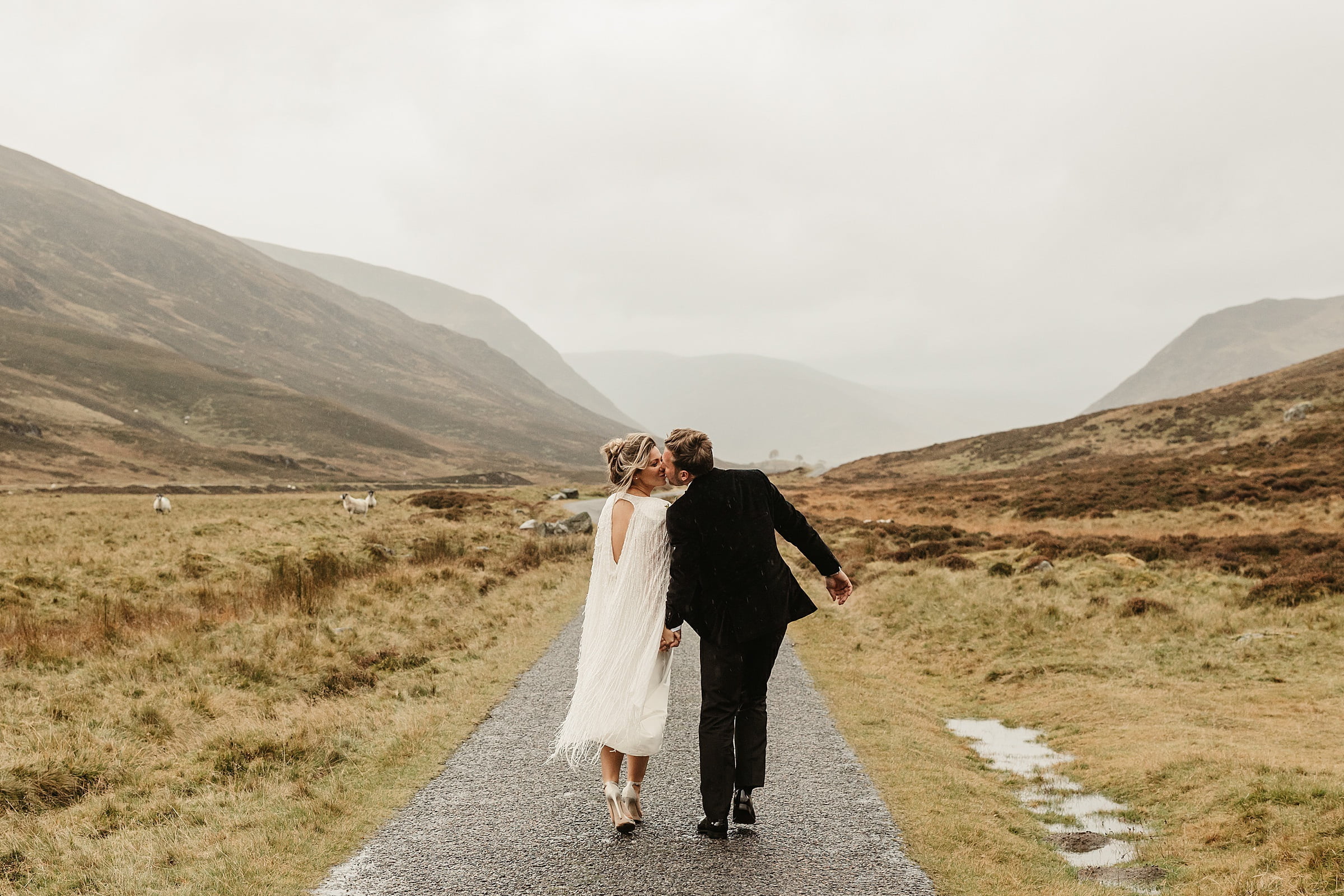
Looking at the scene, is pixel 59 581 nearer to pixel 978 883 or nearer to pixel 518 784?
pixel 518 784

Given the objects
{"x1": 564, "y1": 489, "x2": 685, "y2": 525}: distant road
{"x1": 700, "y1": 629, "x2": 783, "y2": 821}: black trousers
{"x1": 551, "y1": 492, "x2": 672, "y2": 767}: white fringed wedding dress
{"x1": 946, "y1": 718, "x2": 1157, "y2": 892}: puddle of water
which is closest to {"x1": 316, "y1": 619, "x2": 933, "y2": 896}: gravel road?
{"x1": 700, "y1": 629, "x2": 783, "y2": 821}: black trousers

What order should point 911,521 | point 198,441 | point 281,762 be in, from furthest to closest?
point 198,441 → point 911,521 → point 281,762

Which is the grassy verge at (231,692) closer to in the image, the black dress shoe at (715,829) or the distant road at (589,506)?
the black dress shoe at (715,829)

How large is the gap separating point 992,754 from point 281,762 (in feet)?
26.3

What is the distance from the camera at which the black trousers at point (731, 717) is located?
239 inches

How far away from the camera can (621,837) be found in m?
6.21

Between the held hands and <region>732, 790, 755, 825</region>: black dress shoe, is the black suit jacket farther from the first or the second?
<region>732, 790, 755, 825</region>: black dress shoe

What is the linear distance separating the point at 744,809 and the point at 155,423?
144 m

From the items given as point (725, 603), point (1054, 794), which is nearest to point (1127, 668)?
point (1054, 794)

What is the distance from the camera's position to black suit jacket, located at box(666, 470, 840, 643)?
6098mm

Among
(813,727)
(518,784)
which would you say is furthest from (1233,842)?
(518,784)

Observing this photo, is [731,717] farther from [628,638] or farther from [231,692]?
[231,692]

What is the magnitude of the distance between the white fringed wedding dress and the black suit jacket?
0.24 metres

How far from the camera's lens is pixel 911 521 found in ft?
133
